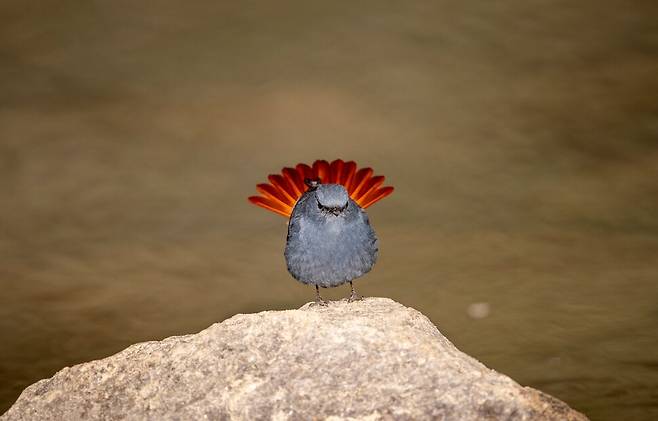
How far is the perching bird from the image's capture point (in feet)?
15.6

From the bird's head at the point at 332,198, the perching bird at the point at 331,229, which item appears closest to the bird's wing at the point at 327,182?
the perching bird at the point at 331,229

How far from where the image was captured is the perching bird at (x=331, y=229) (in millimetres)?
4746

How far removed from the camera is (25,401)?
4.80m

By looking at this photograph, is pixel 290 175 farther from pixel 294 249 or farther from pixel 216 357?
pixel 216 357

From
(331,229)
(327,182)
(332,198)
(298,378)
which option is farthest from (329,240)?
(298,378)

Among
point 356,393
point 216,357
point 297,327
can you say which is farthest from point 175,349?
point 356,393

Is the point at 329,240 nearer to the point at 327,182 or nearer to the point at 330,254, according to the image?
the point at 330,254

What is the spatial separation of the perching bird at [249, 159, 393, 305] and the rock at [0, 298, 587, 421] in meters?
0.19

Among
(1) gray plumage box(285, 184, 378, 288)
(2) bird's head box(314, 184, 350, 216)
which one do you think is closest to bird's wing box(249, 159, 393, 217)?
(1) gray plumage box(285, 184, 378, 288)

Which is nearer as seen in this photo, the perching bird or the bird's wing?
the perching bird

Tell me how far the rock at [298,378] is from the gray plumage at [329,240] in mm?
176

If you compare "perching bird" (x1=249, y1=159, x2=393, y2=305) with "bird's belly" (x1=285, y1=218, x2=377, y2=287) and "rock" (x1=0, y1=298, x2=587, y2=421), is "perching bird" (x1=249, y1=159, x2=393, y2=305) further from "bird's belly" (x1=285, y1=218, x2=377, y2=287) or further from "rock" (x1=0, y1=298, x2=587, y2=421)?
"rock" (x1=0, y1=298, x2=587, y2=421)

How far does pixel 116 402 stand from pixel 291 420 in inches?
32.0

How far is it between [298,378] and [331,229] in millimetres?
689
